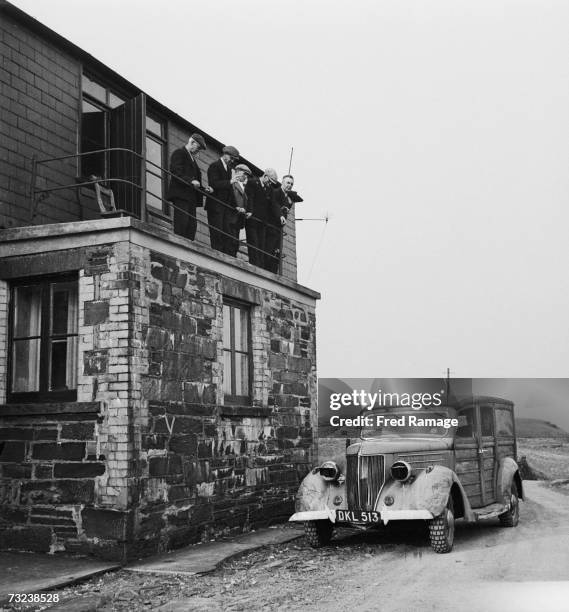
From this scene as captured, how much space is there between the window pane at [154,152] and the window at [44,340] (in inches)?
164

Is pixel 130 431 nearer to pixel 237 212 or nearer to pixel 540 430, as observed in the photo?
pixel 237 212

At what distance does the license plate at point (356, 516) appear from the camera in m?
9.85

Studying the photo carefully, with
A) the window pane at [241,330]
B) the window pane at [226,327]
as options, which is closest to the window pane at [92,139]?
the window pane at [226,327]

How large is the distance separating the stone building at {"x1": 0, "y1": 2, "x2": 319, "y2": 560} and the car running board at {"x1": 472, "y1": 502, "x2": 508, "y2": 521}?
3.16 meters

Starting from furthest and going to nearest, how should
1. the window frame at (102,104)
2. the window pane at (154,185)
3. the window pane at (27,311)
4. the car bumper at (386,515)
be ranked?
the window pane at (154,185) < the window frame at (102,104) < the window pane at (27,311) < the car bumper at (386,515)

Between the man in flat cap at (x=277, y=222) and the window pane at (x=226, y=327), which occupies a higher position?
the man in flat cap at (x=277, y=222)

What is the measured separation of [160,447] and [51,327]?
203cm

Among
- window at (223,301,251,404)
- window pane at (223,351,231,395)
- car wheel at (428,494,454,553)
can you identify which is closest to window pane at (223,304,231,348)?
window at (223,301,251,404)

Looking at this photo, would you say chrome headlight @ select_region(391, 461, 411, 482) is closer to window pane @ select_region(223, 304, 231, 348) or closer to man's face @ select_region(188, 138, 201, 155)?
window pane @ select_region(223, 304, 231, 348)

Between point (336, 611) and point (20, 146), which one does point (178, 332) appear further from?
point (336, 611)

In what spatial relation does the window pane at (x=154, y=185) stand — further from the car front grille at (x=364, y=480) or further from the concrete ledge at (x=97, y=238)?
the car front grille at (x=364, y=480)

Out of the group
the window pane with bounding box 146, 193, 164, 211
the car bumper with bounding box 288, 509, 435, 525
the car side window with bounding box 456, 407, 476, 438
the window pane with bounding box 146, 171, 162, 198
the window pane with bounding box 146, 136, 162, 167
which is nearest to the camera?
the car bumper with bounding box 288, 509, 435, 525

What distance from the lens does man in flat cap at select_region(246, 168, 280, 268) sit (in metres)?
13.8

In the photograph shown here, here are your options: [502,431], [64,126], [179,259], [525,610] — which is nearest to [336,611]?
[525,610]
